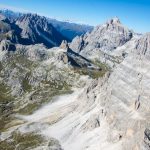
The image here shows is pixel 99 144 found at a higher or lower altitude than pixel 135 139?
lower

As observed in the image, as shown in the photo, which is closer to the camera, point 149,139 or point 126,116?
point 149,139

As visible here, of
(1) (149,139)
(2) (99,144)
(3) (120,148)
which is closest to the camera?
(1) (149,139)

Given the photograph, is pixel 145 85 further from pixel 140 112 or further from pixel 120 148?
pixel 120 148

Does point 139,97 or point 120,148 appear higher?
point 139,97

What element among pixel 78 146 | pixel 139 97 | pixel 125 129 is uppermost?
pixel 139 97

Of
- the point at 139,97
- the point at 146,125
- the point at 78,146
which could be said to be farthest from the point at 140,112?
the point at 78,146

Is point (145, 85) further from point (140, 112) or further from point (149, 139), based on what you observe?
point (149, 139)

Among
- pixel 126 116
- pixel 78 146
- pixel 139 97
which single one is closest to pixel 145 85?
→ pixel 139 97

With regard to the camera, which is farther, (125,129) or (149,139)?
(125,129)

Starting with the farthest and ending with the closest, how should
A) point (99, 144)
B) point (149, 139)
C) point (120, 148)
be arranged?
point (99, 144) < point (120, 148) < point (149, 139)
